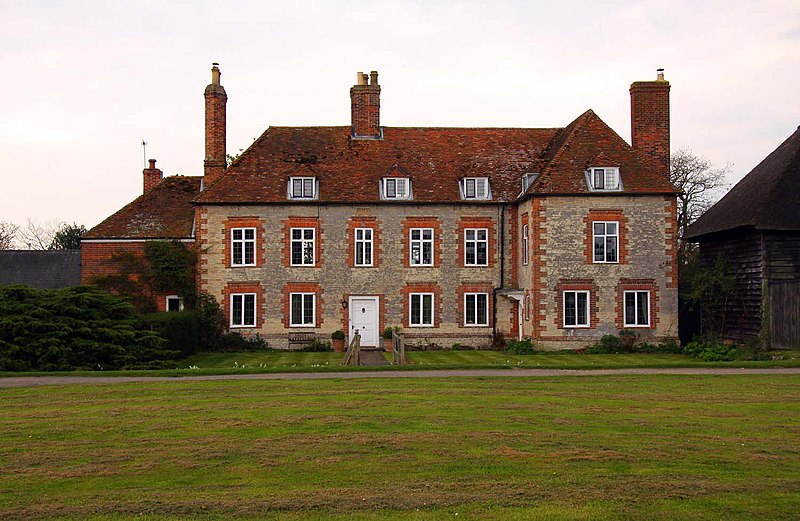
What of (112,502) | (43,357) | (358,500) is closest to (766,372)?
(358,500)

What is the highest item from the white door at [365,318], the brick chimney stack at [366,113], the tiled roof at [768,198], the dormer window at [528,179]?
the brick chimney stack at [366,113]

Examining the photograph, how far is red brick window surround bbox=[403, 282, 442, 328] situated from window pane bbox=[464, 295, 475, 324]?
3.64ft

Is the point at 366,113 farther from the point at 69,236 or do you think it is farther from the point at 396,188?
the point at 69,236

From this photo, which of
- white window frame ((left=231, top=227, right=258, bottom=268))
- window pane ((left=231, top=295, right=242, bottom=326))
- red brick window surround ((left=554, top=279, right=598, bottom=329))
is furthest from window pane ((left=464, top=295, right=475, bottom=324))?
window pane ((left=231, top=295, right=242, bottom=326))

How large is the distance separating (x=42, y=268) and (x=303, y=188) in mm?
18477

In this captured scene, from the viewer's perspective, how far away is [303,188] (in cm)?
3394

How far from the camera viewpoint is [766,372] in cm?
2083

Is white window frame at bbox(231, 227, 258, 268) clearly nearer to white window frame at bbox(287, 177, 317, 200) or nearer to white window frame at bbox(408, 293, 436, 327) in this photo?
white window frame at bbox(287, 177, 317, 200)

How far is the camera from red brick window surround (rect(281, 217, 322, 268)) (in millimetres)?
33906

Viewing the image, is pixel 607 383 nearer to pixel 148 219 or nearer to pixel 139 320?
pixel 139 320

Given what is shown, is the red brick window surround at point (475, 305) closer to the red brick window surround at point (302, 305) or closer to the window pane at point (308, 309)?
the red brick window surround at point (302, 305)

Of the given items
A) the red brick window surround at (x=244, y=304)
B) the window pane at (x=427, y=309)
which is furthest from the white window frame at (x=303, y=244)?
the window pane at (x=427, y=309)

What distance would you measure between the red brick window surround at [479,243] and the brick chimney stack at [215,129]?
10940 mm

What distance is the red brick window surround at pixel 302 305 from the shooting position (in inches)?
1332
